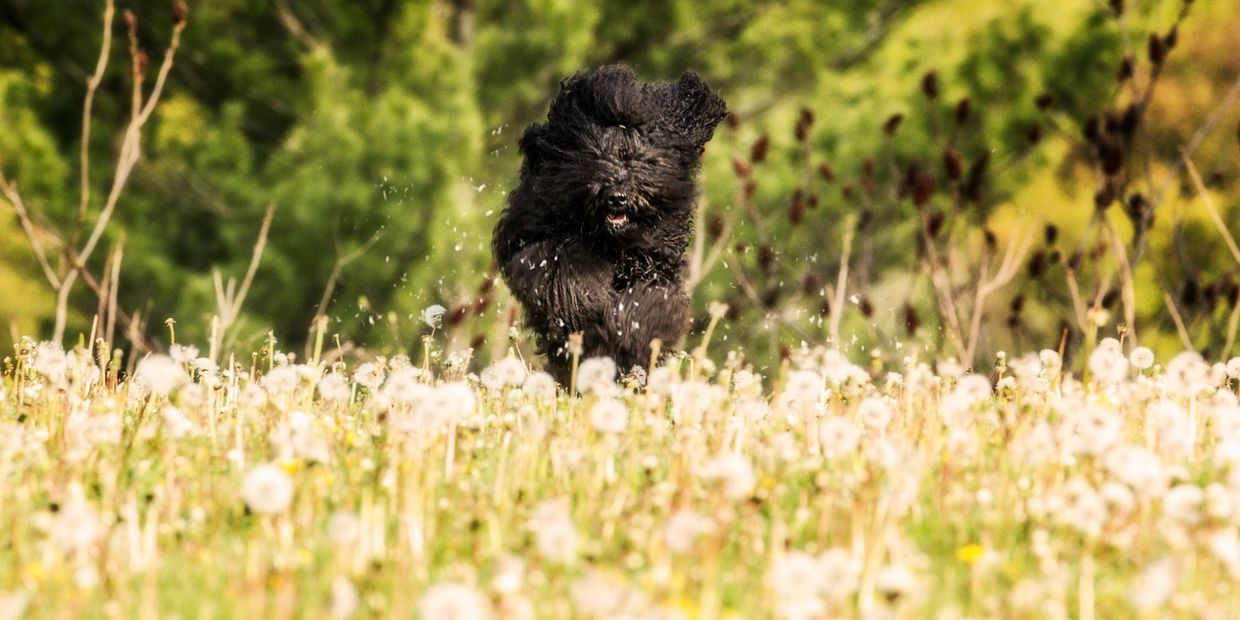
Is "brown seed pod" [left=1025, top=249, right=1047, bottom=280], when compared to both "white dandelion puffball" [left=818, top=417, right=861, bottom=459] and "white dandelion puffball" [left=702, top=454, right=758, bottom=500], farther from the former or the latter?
"white dandelion puffball" [left=702, top=454, right=758, bottom=500]

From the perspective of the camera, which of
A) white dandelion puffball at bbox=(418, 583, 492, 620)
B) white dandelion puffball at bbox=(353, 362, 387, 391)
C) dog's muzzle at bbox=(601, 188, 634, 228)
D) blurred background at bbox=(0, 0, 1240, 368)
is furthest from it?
blurred background at bbox=(0, 0, 1240, 368)

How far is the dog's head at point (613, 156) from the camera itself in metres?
5.86

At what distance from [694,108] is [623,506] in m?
3.62

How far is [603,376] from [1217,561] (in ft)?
5.43

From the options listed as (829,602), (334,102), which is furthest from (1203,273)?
(829,602)

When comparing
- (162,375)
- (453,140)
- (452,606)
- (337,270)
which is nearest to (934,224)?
(337,270)

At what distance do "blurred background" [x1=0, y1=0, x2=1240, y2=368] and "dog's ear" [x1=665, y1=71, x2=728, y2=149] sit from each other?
4.02m

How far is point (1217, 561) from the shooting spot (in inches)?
107

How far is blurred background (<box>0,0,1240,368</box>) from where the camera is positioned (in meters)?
11.9

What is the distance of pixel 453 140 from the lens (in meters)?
11.8

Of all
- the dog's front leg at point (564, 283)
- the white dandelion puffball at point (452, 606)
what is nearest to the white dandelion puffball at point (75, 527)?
the white dandelion puffball at point (452, 606)

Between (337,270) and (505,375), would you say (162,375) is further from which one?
(337,270)

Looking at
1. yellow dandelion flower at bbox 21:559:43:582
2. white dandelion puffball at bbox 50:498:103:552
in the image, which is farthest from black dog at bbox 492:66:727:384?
white dandelion puffball at bbox 50:498:103:552

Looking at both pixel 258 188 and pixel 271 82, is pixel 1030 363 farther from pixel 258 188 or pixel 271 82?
pixel 271 82
